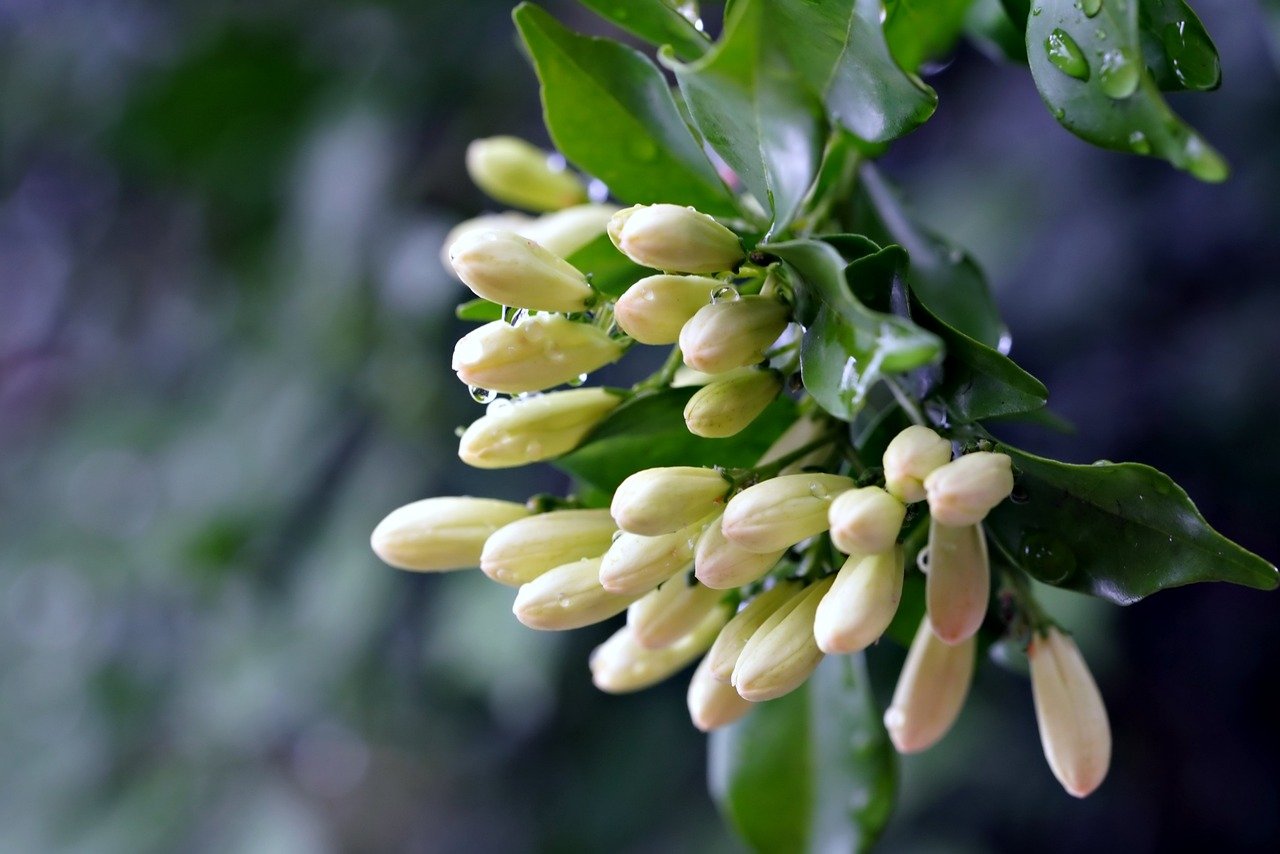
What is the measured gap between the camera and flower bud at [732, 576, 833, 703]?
17.7 inches

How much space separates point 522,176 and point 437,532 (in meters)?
0.28

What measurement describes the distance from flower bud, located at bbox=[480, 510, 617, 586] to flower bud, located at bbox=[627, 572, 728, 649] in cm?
3

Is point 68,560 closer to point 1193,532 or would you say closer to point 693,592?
point 693,592

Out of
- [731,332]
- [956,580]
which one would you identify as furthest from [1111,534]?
[731,332]

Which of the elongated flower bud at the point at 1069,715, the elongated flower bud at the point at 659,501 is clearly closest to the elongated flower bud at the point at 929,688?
the elongated flower bud at the point at 1069,715

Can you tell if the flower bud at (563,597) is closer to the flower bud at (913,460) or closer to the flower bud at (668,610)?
the flower bud at (668,610)

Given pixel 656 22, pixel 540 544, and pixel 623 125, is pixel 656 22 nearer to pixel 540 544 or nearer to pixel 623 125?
pixel 623 125

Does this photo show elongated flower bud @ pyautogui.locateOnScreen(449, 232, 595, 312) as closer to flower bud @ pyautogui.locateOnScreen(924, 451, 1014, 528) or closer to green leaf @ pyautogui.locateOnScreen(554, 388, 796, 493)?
green leaf @ pyautogui.locateOnScreen(554, 388, 796, 493)

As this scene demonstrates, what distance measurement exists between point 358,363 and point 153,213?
2.06 feet

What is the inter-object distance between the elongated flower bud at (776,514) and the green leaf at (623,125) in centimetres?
16

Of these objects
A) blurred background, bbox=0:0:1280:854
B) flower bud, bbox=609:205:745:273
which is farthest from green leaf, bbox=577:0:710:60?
blurred background, bbox=0:0:1280:854

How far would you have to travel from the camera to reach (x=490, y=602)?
1.18 meters

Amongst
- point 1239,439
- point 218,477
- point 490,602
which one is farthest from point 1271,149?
point 218,477

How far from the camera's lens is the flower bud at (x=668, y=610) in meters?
0.51
